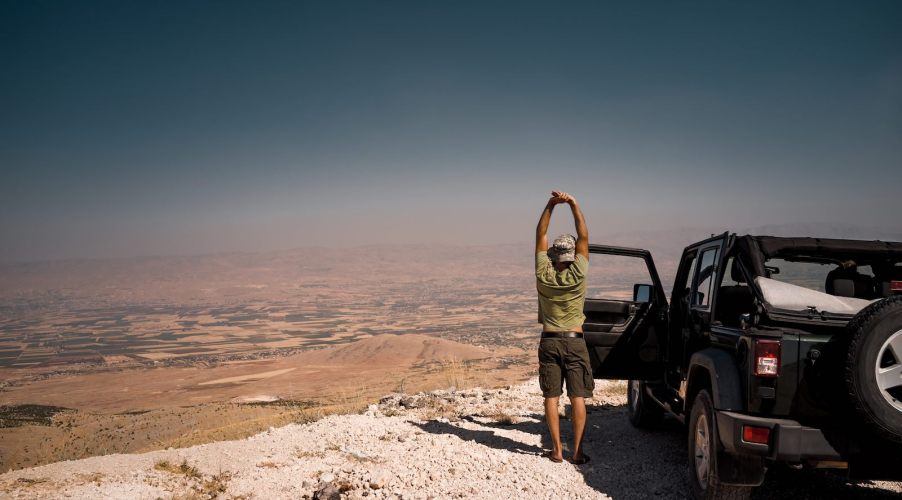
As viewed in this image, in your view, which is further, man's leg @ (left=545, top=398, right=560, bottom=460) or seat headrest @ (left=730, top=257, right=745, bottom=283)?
man's leg @ (left=545, top=398, right=560, bottom=460)

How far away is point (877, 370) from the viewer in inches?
121

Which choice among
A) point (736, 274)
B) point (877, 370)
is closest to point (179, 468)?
point (736, 274)

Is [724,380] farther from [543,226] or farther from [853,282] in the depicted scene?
[543,226]

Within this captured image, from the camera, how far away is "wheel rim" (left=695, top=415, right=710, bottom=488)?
161 inches

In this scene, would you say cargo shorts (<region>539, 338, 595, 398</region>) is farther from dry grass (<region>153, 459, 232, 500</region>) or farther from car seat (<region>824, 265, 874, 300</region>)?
dry grass (<region>153, 459, 232, 500</region>)

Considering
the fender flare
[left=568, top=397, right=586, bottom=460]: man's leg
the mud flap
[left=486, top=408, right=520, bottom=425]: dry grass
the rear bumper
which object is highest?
the fender flare

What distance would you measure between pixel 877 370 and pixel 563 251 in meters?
2.56

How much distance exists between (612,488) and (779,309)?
2.21 metres

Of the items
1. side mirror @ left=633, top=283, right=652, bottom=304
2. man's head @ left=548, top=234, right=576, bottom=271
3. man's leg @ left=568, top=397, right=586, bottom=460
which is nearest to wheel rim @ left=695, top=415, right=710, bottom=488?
man's leg @ left=568, top=397, right=586, bottom=460

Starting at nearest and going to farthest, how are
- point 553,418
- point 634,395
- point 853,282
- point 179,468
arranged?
point 853,282, point 553,418, point 179,468, point 634,395

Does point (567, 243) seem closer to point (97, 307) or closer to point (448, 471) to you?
point (448, 471)

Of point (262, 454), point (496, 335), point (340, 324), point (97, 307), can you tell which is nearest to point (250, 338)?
point (340, 324)

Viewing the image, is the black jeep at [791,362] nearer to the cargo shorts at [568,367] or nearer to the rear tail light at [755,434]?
the rear tail light at [755,434]

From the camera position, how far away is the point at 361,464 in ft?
18.4
